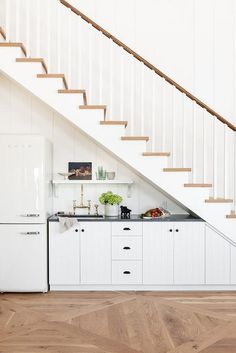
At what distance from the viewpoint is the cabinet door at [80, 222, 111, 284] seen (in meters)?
4.31

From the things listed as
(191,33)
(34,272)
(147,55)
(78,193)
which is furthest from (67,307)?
(191,33)

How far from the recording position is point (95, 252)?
432cm

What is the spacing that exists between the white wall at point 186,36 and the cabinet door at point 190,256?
6.20 feet

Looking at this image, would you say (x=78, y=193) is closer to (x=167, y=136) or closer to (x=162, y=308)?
(x=167, y=136)

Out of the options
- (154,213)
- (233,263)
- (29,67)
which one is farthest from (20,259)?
(233,263)

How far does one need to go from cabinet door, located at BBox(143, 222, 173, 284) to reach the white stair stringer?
43cm

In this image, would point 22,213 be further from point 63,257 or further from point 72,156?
point 72,156

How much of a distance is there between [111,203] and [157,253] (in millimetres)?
832

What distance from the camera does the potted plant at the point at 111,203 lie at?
458 cm

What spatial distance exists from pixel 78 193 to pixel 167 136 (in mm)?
1481

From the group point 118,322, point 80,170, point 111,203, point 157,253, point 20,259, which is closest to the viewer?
point 118,322

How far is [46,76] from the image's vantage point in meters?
4.05

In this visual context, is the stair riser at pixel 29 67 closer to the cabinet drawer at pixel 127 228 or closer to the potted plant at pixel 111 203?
the potted plant at pixel 111 203

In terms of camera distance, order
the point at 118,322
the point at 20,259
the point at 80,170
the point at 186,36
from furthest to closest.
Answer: the point at 186,36 → the point at 80,170 → the point at 20,259 → the point at 118,322
